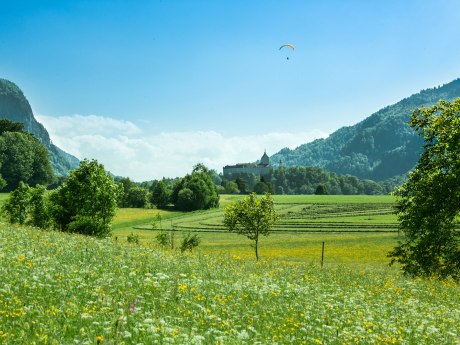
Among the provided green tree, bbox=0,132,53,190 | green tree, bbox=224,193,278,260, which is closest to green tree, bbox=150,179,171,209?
green tree, bbox=0,132,53,190

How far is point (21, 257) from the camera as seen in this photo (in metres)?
11.5

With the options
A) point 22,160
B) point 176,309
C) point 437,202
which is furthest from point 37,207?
point 22,160

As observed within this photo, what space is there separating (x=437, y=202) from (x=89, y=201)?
3343cm

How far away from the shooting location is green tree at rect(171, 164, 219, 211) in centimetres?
13575

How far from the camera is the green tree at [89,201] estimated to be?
141 feet

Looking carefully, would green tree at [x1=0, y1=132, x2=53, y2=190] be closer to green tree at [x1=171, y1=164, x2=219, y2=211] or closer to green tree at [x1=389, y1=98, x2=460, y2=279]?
green tree at [x1=171, y1=164, x2=219, y2=211]

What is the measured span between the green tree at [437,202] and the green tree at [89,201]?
97.7 feet

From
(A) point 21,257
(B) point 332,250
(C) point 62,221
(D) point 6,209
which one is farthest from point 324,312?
(D) point 6,209

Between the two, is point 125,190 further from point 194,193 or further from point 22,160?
point 22,160

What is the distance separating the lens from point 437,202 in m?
24.8

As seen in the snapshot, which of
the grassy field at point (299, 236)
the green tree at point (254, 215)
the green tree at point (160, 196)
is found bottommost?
the grassy field at point (299, 236)

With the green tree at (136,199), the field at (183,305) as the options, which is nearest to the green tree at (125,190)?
the green tree at (136,199)

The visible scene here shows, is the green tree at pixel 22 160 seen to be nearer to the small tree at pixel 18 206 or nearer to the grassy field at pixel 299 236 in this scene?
the grassy field at pixel 299 236

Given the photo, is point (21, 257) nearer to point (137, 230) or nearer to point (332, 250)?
point (332, 250)
